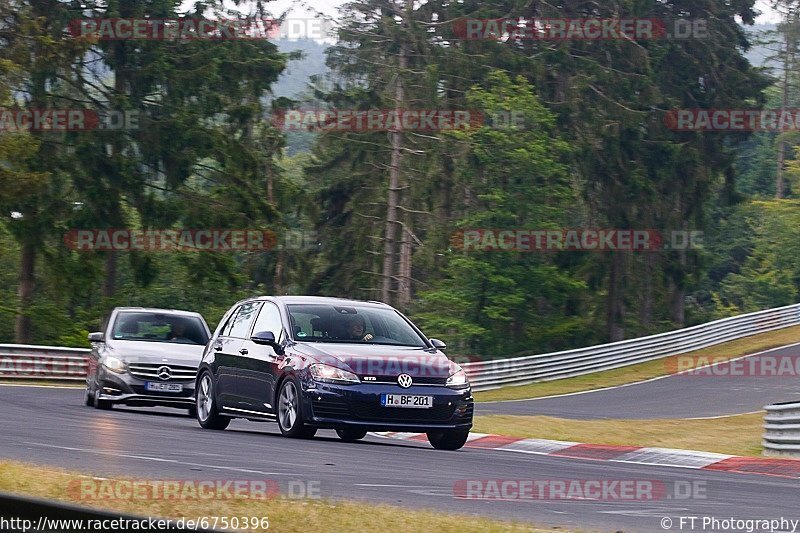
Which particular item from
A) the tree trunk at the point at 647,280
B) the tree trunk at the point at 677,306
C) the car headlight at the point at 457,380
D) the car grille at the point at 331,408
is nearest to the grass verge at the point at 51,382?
the car grille at the point at 331,408

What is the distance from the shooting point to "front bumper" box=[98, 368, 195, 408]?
64.3 ft

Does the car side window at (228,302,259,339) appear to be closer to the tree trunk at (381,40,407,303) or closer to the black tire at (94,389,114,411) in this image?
the black tire at (94,389,114,411)

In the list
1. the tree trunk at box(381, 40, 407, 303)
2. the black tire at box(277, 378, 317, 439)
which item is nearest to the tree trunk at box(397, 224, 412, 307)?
the tree trunk at box(381, 40, 407, 303)

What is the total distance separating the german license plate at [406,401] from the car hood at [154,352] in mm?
6583

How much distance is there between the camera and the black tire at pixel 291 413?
563 inches

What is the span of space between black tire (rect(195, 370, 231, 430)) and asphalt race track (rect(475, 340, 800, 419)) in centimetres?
1265

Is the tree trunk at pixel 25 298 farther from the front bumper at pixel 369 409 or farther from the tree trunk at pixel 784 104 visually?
the tree trunk at pixel 784 104

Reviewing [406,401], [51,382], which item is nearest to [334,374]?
[406,401]

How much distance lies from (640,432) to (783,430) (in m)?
4.84

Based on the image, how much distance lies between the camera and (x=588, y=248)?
5762cm

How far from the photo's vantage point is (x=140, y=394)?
64.3 ft

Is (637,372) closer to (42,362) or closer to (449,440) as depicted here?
(42,362)

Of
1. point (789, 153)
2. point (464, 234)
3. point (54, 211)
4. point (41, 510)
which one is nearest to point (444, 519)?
point (41, 510)

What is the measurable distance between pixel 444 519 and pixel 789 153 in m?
101
